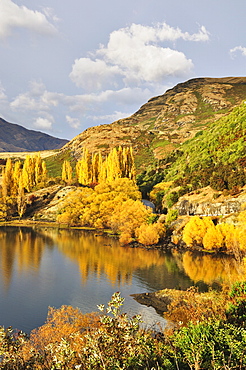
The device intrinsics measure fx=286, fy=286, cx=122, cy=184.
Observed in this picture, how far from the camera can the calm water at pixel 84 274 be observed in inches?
1661

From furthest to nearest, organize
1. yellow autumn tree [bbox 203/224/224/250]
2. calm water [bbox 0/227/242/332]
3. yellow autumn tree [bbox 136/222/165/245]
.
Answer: yellow autumn tree [bbox 136/222/165/245], yellow autumn tree [bbox 203/224/224/250], calm water [bbox 0/227/242/332]

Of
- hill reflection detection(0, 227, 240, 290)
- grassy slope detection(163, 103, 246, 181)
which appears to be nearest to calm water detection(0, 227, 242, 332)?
hill reflection detection(0, 227, 240, 290)

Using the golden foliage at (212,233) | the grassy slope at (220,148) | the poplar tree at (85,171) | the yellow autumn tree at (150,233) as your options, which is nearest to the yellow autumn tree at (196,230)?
the golden foliage at (212,233)

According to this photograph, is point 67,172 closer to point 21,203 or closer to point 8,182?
point 8,182

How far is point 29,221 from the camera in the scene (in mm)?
124625

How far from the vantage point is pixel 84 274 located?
58750 mm

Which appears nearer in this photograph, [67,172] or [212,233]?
[212,233]

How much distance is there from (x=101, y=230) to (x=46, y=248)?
29.1 metres

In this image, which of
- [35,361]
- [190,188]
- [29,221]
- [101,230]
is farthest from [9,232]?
[35,361]

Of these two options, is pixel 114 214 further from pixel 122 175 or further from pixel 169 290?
pixel 169 290

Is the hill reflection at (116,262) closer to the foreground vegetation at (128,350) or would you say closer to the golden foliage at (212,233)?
the golden foliage at (212,233)

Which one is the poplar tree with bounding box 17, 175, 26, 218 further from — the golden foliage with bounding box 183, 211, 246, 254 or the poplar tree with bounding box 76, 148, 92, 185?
the golden foliage with bounding box 183, 211, 246, 254

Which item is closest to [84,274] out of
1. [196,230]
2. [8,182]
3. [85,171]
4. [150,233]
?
[150,233]

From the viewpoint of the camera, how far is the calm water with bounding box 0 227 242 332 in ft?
138
